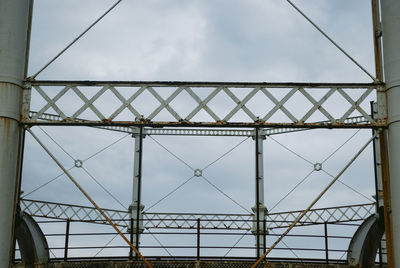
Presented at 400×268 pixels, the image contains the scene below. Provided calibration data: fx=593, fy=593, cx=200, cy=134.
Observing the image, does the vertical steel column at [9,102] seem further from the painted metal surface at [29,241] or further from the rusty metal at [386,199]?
the rusty metal at [386,199]

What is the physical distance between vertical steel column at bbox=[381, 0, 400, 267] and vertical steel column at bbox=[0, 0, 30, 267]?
8.84m

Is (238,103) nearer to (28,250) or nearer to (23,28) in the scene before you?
(23,28)

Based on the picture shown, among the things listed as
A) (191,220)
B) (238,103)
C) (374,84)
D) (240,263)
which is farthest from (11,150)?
(191,220)

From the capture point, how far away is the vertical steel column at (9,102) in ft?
45.2

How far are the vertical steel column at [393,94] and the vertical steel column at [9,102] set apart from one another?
8.84 m

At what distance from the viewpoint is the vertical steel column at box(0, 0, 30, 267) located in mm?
13789

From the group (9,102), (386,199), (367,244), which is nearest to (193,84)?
(9,102)

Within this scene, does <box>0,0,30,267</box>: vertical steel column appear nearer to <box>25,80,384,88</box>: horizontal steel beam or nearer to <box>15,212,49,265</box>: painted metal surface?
<box>25,80,384,88</box>: horizontal steel beam

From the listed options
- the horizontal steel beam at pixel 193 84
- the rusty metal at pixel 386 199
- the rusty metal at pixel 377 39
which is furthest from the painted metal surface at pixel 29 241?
the rusty metal at pixel 377 39

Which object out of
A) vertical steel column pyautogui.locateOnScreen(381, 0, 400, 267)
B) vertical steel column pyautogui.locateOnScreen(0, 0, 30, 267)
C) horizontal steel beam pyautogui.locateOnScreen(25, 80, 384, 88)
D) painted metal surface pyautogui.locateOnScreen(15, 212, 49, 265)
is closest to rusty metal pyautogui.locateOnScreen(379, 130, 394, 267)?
vertical steel column pyautogui.locateOnScreen(381, 0, 400, 267)

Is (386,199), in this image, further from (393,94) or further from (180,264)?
(180,264)

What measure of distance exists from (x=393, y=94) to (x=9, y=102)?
910cm

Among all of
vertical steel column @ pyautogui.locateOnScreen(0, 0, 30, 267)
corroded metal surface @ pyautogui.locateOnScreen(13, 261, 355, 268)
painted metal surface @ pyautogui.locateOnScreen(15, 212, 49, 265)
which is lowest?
corroded metal surface @ pyautogui.locateOnScreen(13, 261, 355, 268)

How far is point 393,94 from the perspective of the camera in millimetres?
13977
